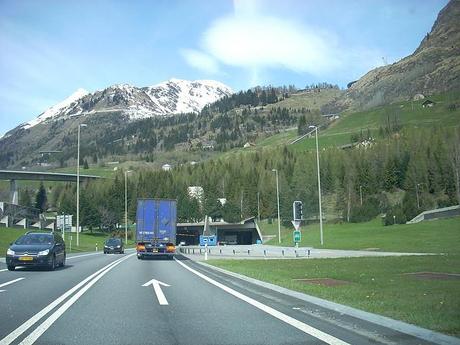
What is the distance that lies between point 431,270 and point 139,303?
11.7 m

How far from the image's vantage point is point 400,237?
56.4 metres

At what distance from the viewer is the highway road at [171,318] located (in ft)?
26.1

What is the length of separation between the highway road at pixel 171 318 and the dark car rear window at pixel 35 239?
7090 millimetres

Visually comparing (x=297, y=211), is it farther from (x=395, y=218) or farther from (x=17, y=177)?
(x=17, y=177)

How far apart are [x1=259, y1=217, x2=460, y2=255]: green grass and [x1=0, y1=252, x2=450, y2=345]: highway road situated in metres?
25.0

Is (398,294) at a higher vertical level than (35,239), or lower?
lower

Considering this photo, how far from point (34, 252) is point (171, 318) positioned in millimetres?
13481

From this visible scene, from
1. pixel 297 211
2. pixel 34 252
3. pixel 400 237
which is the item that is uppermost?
pixel 297 211

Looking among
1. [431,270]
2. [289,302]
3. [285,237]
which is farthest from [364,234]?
[289,302]

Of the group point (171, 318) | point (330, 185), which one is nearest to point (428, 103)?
point (330, 185)

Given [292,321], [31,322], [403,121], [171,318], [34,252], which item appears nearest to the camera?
[31,322]

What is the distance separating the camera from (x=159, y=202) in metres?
36.8

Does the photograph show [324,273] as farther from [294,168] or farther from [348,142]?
[348,142]

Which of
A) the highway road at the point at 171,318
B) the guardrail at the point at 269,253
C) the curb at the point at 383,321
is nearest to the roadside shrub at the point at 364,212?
the guardrail at the point at 269,253
